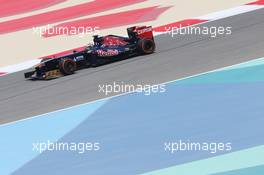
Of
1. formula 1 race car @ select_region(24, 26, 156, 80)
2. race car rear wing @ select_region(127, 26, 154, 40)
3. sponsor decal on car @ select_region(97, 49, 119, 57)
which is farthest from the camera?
race car rear wing @ select_region(127, 26, 154, 40)

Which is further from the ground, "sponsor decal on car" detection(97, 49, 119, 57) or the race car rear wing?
the race car rear wing

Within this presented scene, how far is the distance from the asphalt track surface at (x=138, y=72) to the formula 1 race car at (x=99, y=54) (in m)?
0.19

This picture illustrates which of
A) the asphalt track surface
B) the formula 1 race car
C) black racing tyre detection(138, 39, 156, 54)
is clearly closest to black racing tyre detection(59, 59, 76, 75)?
the formula 1 race car

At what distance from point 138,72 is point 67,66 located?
6.27 ft

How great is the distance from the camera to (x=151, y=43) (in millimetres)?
16031

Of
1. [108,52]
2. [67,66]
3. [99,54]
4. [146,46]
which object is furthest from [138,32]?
[67,66]

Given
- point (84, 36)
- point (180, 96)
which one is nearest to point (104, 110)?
point (180, 96)

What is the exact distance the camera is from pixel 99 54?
51.3 feet

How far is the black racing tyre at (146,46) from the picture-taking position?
15.9 metres

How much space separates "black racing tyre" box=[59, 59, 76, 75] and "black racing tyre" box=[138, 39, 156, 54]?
1.61 metres

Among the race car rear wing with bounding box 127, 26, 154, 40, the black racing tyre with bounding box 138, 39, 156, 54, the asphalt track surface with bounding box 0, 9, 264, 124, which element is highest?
the race car rear wing with bounding box 127, 26, 154, 40

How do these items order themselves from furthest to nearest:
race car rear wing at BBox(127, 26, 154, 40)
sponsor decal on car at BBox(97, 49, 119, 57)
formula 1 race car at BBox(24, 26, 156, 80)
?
race car rear wing at BBox(127, 26, 154, 40) < sponsor decal on car at BBox(97, 49, 119, 57) < formula 1 race car at BBox(24, 26, 156, 80)

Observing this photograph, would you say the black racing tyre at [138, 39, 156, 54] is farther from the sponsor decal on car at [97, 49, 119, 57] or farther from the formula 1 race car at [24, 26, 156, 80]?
the sponsor decal on car at [97, 49, 119, 57]

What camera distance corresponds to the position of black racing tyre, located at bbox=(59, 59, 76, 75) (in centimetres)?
1521
